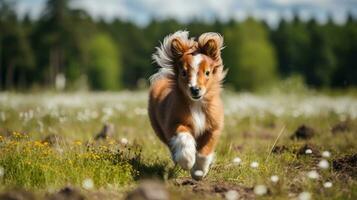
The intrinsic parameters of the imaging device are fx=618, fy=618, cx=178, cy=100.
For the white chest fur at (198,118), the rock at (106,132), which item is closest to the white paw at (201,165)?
the white chest fur at (198,118)

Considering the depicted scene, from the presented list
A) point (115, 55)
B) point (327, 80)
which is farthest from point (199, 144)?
point (115, 55)

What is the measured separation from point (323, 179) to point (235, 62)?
62.1m

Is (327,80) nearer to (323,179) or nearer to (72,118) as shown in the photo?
(72,118)

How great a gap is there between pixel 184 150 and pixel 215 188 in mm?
694

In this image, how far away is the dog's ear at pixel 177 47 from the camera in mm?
7996

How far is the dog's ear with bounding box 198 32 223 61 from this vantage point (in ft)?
26.3

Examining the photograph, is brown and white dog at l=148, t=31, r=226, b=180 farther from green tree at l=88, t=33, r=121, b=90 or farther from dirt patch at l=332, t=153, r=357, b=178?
green tree at l=88, t=33, r=121, b=90

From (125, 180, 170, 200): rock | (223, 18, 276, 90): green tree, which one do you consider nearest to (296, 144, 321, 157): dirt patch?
(125, 180, 170, 200): rock

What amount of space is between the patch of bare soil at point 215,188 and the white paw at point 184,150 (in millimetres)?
211

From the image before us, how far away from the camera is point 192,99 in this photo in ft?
24.8

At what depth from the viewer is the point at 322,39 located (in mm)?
80125

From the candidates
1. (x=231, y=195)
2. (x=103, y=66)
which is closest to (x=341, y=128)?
(x=231, y=195)

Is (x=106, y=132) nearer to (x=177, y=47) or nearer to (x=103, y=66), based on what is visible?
(x=177, y=47)

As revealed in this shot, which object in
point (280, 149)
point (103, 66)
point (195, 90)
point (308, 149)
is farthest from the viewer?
point (103, 66)
